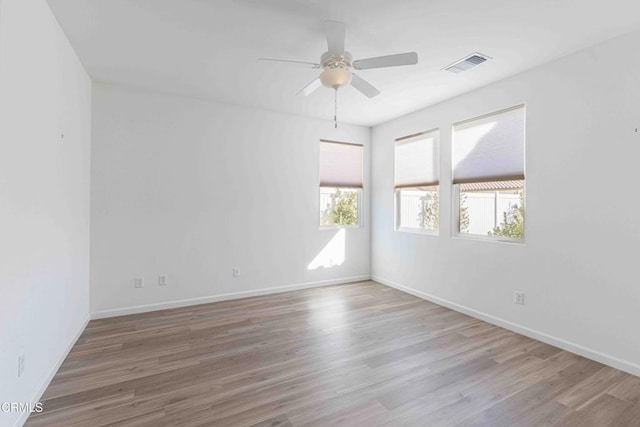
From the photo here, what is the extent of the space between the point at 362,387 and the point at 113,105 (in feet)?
12.9

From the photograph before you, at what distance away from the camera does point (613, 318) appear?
8.24 ft

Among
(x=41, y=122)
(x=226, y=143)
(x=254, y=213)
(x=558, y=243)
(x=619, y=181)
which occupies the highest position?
(x=226, y=143)

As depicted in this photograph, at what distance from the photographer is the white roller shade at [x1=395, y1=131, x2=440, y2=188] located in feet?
13.9

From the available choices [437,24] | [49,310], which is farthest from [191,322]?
[437,24]

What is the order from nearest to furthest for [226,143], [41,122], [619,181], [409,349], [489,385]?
[41,122] → [489,385] → [619,181] → [409,349] → [226,143]

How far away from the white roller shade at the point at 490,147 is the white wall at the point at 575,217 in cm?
12

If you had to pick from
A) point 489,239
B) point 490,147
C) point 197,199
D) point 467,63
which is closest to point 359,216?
point 489,239

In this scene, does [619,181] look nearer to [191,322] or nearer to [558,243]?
[558,243]

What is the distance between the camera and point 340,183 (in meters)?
5.09

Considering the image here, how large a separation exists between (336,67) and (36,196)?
2269 mm

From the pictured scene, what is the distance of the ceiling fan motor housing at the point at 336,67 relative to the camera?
7.70 feet

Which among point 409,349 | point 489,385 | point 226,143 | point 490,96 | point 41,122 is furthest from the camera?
point 226,143

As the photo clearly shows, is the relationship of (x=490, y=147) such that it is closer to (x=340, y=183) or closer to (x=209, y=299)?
(x=340, y=183)

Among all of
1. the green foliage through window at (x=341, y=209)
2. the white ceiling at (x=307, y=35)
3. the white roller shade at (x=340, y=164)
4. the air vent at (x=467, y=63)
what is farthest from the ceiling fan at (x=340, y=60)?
the green foliage through window at (x=341, y=209)
